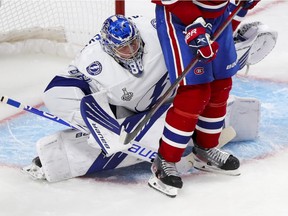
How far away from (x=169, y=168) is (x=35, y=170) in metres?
0.47

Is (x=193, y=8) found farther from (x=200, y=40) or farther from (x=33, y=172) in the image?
(x=33, y=172)

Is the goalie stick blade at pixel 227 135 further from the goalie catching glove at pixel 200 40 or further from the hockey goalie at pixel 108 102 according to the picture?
the goalie catching glove at pixel 200 40

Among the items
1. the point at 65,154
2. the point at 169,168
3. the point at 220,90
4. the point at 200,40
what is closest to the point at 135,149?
the point at 169,168

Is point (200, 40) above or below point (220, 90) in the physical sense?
above

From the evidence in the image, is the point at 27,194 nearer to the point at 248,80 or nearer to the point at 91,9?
the point at 248,80

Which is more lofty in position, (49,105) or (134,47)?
(134,47)

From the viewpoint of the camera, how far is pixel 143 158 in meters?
2.66

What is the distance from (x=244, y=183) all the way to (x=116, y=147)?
45 cm

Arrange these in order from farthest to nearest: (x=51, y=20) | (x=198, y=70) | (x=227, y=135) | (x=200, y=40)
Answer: (x=51, y=20) → (x=227, y=135) → (x=198, y=70) → (x=200, y=40)

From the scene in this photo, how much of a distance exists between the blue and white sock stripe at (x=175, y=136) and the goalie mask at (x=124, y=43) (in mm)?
216

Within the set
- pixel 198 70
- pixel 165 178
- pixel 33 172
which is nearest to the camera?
pixel 198 70

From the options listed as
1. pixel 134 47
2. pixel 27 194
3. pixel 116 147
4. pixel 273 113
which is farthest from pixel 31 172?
pixel 273 113

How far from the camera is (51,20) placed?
3840mm

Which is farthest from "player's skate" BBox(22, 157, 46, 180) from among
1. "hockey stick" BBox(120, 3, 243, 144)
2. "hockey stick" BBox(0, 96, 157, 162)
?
"hockey stick" BBox(120, 3, 243, 144)
